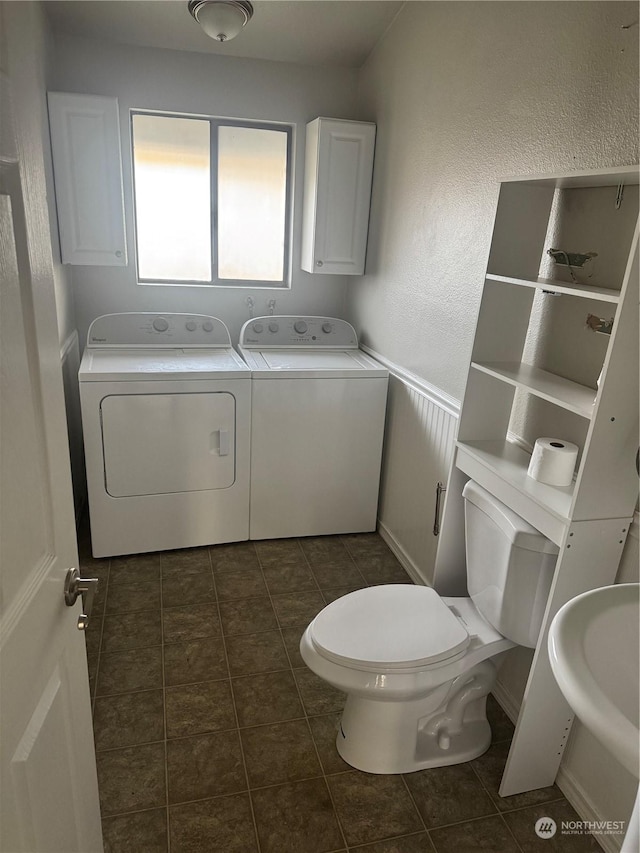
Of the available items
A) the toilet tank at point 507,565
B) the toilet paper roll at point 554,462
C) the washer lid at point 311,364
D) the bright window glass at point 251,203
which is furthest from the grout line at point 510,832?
the bright window glass at point 251,203

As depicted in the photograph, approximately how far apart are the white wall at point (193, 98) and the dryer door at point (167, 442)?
87 centimetres

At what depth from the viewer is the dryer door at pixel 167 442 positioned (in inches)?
100

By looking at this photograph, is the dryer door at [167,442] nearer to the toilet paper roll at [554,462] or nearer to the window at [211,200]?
the window at [211,200]

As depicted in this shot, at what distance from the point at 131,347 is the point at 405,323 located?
1.40 meters

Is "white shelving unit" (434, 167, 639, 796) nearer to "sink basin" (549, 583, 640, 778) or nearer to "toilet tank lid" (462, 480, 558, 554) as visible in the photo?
"toilet tank lid" (462, 480, 558, 554)

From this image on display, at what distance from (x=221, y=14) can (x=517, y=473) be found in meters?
1.97

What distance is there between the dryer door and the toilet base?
4.35 ft

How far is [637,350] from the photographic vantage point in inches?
49.5

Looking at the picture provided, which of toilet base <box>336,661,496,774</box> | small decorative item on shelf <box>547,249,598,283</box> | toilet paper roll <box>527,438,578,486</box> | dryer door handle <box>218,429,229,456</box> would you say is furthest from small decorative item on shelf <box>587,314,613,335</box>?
dryer door handle <box>218,429,229,456</box>

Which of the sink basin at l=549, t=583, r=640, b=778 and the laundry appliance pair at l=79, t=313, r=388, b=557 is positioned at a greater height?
the sink basin at l=549, t=583, r=640, b=778

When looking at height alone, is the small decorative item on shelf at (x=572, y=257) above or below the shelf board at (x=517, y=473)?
above

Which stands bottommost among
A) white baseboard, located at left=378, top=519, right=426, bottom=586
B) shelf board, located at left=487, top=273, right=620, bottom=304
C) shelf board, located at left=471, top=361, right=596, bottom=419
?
white baseboard, located at left=378, top=519, right=426, bottom=586

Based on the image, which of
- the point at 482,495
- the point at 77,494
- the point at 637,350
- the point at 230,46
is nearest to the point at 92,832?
the point at 482,495

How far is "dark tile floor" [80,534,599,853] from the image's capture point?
1.55 meters
